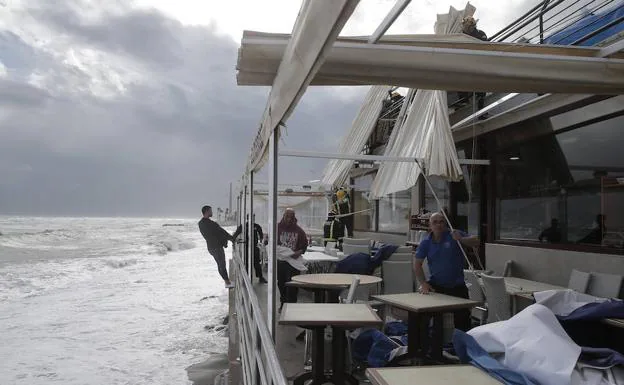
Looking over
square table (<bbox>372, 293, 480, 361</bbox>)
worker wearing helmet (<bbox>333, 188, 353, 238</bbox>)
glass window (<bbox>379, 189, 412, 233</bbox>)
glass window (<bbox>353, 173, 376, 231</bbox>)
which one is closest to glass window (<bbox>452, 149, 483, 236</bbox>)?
glass window (<bbox>379, 189, 412, 233</bbox>)

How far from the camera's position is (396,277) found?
6.79m

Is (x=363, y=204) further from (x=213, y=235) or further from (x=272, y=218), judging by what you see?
(x=272, y=218)

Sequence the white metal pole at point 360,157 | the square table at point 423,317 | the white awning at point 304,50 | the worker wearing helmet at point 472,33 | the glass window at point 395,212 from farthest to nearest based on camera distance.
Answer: the glass window at point 395,212 < the worker wearing helmet at point 472,33 < the white metal pole at point 360,157 < the square table at point 423,317 < the white awning at point 304,50

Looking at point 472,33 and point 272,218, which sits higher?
point 472,33

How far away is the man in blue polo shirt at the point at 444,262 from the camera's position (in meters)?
4.62

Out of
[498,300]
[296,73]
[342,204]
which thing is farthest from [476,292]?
[342,204]

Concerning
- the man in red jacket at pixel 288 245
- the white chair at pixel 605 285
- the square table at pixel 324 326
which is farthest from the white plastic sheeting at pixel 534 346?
the man in red jacket at pixel 288 245

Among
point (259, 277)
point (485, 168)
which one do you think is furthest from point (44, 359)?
point (485, 168)

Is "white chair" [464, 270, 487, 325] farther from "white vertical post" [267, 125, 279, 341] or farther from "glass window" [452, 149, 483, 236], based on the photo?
"white vertical post" [267, 125, 279, 341]

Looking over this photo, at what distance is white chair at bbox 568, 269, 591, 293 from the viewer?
491 centimetres

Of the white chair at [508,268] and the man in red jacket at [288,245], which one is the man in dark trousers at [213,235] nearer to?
the man in red jacket at [288,245]

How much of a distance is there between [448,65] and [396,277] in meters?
4.60

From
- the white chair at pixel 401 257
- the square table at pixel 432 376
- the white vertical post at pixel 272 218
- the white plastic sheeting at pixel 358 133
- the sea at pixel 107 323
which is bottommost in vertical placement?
the sea at pixel 107 323

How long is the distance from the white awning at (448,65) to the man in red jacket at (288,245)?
15.0ft
